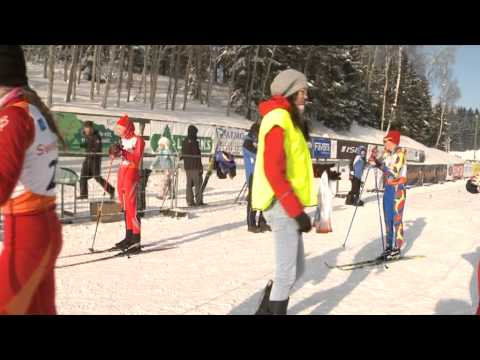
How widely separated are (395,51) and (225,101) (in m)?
21.3

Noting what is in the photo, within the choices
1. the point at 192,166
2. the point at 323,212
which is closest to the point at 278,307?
the point at 323,212

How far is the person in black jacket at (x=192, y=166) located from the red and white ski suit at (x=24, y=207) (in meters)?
8.84

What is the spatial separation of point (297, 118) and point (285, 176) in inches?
17.0

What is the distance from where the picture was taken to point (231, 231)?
8.10m

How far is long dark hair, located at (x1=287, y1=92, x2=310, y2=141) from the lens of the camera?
2.92 m

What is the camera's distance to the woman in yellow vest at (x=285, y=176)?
2.77 m

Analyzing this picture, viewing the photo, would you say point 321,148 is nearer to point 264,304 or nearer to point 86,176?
point 86,176

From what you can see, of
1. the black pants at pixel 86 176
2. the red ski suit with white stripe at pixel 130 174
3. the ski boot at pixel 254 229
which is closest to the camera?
the red ski suit with white stripe at pixel 130 174

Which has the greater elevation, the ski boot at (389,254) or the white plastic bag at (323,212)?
the white plastic bag at (323,212)

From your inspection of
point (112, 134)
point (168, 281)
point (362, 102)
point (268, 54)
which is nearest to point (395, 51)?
point (362, 102)

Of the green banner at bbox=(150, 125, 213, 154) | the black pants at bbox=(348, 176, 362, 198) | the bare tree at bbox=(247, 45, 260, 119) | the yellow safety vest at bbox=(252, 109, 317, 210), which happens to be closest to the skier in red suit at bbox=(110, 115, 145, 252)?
the yellow safety vest at bbox=(252, 109, 317, 210)

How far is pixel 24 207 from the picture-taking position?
178 cm

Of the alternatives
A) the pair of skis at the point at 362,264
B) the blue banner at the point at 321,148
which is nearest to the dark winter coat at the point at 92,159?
the pair of skis at the point at 362,264

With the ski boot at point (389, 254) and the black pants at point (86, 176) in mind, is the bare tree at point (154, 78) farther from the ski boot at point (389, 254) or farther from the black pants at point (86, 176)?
the ski boot at point (389, 254)
